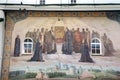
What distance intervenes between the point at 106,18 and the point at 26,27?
4.10 metres

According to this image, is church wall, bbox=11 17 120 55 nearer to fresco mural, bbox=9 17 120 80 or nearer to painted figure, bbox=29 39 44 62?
fresco mural, bbox=9 17 120 80

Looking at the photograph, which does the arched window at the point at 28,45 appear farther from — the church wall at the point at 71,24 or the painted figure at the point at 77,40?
the painted figure at the point at 77,40

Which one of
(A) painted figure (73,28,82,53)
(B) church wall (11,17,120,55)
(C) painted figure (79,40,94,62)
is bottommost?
(C) painted figure (79,40,94,62)

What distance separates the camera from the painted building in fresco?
38.5 ft

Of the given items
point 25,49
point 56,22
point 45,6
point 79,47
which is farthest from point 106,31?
point 25,49

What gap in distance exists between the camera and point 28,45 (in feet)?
40.1

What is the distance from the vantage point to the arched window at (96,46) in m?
12.0

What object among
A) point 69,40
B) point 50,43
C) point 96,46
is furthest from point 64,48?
point 96,46

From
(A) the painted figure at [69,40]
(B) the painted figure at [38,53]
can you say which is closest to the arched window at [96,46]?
(A) the painted figure at [69,40]

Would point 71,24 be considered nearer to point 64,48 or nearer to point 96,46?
point 64,48

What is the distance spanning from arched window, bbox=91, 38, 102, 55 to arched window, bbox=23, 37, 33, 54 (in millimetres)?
3070

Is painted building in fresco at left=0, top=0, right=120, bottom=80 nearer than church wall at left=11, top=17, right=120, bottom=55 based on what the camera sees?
Yes

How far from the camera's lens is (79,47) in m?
12.1

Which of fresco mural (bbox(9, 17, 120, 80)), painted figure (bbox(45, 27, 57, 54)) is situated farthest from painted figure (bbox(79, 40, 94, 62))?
painted figure (bbox(45, 27, 57, 54))
